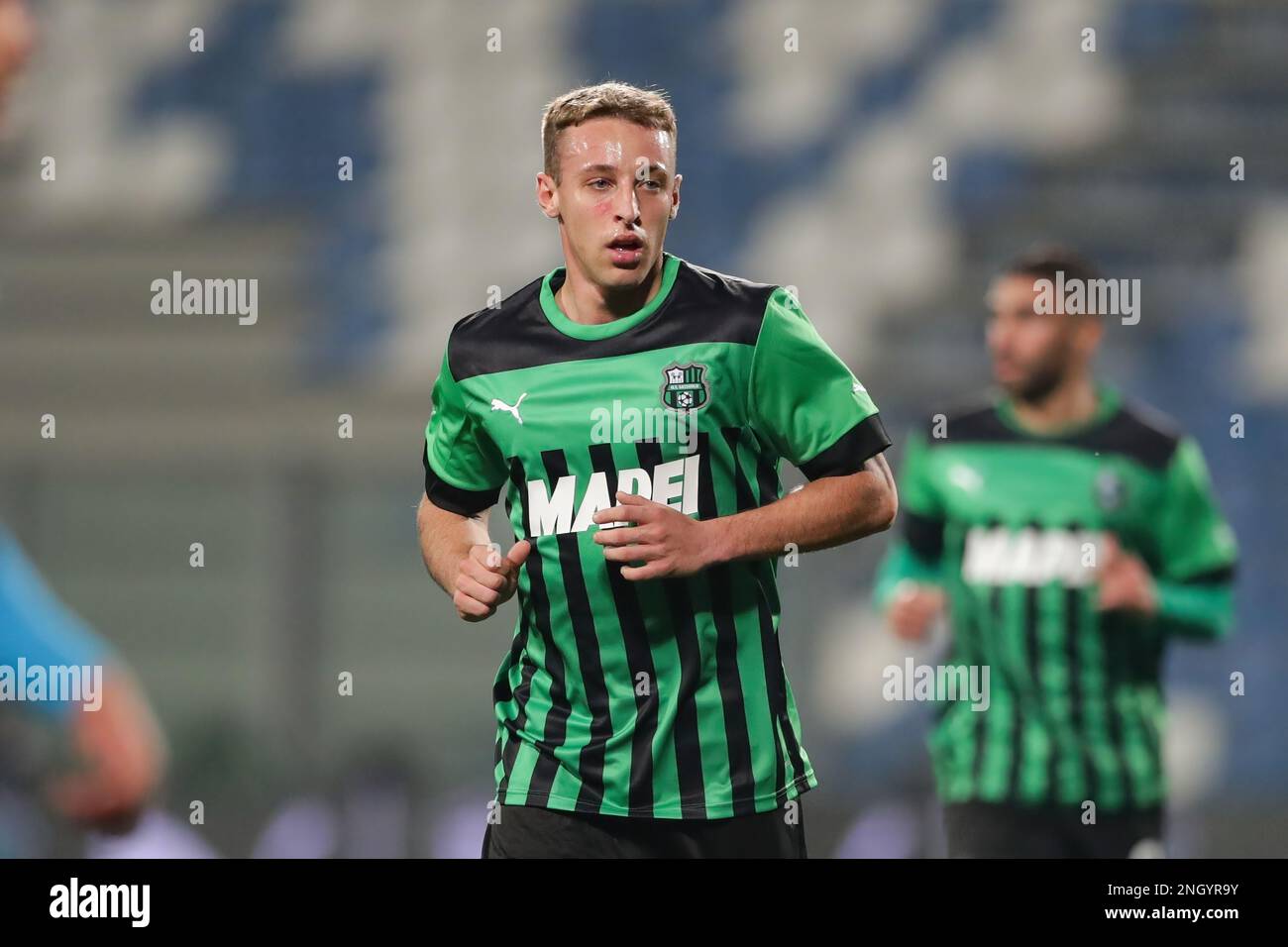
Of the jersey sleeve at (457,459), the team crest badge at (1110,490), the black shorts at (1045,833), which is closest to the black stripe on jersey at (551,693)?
the jersey sleeve at (457,459)

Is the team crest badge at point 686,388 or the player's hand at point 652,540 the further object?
the team crest badge at point 686,388

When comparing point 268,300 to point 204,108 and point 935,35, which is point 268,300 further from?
point 935,35

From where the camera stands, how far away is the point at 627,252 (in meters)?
2.45

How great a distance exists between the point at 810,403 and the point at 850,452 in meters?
0.10

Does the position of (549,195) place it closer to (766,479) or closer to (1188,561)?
(766,479)

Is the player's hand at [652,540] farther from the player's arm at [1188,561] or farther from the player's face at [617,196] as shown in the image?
the player's arm at [1188,561]

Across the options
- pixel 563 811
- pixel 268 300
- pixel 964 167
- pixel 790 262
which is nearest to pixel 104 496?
pixel 268 300

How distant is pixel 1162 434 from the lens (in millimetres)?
4094

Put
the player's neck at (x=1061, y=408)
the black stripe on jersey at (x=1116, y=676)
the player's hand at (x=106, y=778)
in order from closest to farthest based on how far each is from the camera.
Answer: the player's hand at (x=106, y=778) → the black stripe on jersey at (x=1116, y=676) → the player's neck at (x=1061, y=408)

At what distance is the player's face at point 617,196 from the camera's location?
2.45 m

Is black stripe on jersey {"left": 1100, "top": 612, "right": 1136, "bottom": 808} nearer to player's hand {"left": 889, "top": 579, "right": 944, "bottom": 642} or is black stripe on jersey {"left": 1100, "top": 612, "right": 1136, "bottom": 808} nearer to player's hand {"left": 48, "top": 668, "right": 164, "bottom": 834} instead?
player's hand {"left": 889, "top": 579, "right": 944, "bottom": 642}

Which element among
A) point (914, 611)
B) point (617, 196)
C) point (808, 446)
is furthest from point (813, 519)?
point (914, 611)

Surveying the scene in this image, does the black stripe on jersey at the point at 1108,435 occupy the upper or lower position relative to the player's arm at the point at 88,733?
upper

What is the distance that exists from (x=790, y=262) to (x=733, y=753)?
5309mm
